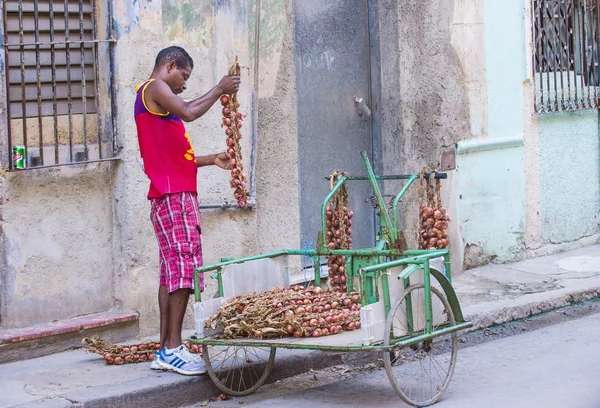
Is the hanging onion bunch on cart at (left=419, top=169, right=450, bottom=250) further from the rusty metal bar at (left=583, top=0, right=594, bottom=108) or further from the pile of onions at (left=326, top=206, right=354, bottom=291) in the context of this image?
the rusty metal bar at (left=583, top=0, right=594, bottom=108)

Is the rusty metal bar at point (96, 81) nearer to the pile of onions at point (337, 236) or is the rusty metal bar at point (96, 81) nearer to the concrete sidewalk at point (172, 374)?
the concrete sidewalk at point (172, 374)

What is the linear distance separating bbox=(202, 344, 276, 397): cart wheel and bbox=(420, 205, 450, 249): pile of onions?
119 centimetres

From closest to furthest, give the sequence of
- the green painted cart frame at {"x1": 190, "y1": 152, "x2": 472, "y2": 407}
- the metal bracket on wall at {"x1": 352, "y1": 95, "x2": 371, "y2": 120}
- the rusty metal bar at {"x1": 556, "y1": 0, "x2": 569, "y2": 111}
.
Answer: the green painted cart frame at {"x1": 190, "y1": 152, "x2": 472, "y2": 407} → the metal bracket on wall at {"x1": 352, "y1": 95, "x2": 371, "y2": 120} → the rusty metal bar at {"x1": 556, "y1": 0, "x2": 569, "y2": 111}

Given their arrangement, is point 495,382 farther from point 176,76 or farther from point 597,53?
point 597,53

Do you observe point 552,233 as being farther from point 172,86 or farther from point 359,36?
point 172,86

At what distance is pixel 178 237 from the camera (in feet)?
19.7

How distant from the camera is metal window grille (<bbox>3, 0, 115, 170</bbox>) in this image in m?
6.58

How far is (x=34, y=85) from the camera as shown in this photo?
673 centimetres

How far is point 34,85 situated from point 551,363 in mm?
3864

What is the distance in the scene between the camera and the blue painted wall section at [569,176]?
397 inches

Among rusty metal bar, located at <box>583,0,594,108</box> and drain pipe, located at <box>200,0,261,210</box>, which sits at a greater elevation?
rusty metal bar, located at <box>583,0,594,108</box>

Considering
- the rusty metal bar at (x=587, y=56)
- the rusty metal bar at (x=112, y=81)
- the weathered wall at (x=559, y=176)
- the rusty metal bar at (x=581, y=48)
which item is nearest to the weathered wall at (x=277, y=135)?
the rusty metal bar at (x=112, y=81)

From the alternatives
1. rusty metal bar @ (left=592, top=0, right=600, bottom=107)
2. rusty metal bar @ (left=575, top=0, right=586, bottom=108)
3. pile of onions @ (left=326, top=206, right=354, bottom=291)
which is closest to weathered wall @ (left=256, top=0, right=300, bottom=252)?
pile of onions @ (left=326, top=206, right=354, bottom=291)

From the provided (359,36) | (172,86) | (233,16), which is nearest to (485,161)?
(359,36)
